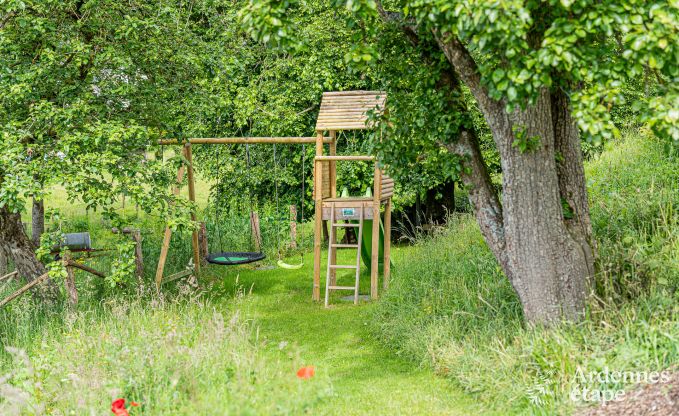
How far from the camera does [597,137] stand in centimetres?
467

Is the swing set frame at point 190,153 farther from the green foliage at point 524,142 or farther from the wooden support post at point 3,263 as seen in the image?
the green foliage at point 524,142

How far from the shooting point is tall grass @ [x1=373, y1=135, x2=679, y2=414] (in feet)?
17.9

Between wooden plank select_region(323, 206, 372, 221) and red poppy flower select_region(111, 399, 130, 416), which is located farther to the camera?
wooden plank select_region(323, 206, 372, 221)

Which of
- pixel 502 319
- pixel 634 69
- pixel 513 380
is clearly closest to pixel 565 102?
pixel 634 69

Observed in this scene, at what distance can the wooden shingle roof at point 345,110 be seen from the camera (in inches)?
404

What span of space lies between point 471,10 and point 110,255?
27.0ft

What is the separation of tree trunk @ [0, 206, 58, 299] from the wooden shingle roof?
3919 mm

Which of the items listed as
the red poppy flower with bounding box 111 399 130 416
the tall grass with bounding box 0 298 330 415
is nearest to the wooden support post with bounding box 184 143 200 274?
the tall grass with bounding box 0 298 330 415

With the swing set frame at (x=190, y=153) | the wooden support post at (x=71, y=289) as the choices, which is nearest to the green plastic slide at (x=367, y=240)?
the swing set frame at (x=190, y=153)

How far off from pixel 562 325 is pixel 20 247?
658 centimetres

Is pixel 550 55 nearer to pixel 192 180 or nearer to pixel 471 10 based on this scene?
pixel 471 10

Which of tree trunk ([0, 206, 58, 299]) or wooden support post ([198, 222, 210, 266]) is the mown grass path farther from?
tree trunk ([0, 206, 58, 299])

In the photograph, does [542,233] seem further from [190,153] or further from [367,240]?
[190,153]

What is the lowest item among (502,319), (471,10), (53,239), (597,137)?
(502,319)
